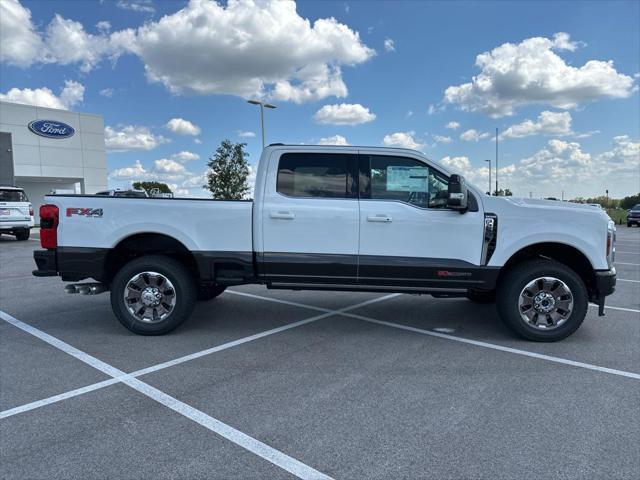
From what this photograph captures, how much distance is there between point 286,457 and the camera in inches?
108

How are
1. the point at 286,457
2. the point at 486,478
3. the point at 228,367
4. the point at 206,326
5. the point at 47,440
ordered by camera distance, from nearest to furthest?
the point at 486,478
the point at 286,457
the point at 47,440
the point at 228,367
the point at 206,326

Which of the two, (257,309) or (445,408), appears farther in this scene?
(257,309)

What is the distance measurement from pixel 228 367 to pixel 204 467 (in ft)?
5.25

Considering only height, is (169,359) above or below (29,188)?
below

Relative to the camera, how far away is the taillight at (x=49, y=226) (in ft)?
16.8

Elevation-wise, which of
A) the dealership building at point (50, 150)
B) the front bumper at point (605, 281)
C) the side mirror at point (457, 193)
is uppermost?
the dealership building at point (50, 150)

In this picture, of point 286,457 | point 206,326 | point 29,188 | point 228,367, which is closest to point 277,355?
point 228,367

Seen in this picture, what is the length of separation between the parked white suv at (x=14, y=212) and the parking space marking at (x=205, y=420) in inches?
568

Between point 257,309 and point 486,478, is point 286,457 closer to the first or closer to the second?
point 486,478

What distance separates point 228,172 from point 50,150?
49.4ft

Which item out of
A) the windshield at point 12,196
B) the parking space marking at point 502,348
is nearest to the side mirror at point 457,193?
the parking space marking at point 502,348

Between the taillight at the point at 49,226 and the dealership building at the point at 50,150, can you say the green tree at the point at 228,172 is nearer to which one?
the dealership building at the point at 50,150

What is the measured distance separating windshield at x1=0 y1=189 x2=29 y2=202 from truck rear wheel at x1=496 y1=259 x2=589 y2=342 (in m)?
17.7

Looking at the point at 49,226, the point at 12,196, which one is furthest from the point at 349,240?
the point at 12,196
